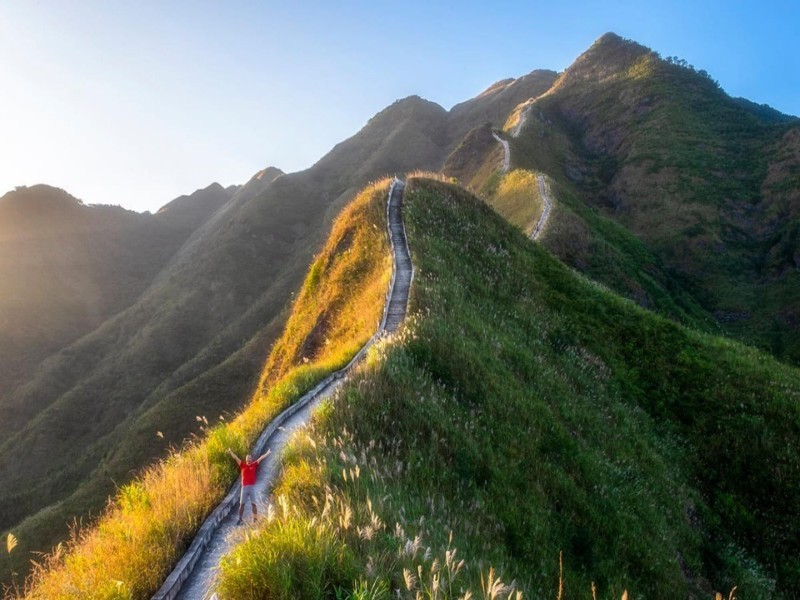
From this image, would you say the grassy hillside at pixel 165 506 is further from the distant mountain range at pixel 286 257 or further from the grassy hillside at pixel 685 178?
the grassy hillside at pixel 685 178

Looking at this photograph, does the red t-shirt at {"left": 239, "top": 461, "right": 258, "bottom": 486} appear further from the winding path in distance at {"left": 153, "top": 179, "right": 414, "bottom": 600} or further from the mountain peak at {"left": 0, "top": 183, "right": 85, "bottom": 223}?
the mountain peak at {"left": 0, "top": 183, "right": 85, "bottom": 223}

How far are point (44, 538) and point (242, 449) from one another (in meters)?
33.1

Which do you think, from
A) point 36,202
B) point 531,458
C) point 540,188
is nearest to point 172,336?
point 540,188

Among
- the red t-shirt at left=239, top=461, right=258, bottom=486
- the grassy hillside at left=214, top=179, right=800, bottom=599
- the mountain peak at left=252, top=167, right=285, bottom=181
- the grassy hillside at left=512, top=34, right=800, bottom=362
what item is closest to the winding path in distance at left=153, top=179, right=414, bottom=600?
the red t-shirt at left=239, top=461, right=258, bottom=486

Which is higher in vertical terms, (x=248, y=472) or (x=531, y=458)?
(x=248, y=472)

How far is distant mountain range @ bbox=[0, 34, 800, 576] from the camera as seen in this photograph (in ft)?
142

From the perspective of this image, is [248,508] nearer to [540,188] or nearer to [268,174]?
[540,188]

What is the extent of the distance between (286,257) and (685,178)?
210 feet

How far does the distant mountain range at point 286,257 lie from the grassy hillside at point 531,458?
36.7ft

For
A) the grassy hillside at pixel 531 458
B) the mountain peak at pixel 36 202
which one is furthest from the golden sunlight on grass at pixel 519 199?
the mountain peak at pixel 36 202

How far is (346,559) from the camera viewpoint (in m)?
3.94

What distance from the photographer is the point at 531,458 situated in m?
9.40

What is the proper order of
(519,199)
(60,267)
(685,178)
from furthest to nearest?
(60,267) → (685,178) → (519,199)

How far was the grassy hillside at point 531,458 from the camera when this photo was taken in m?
4.40
